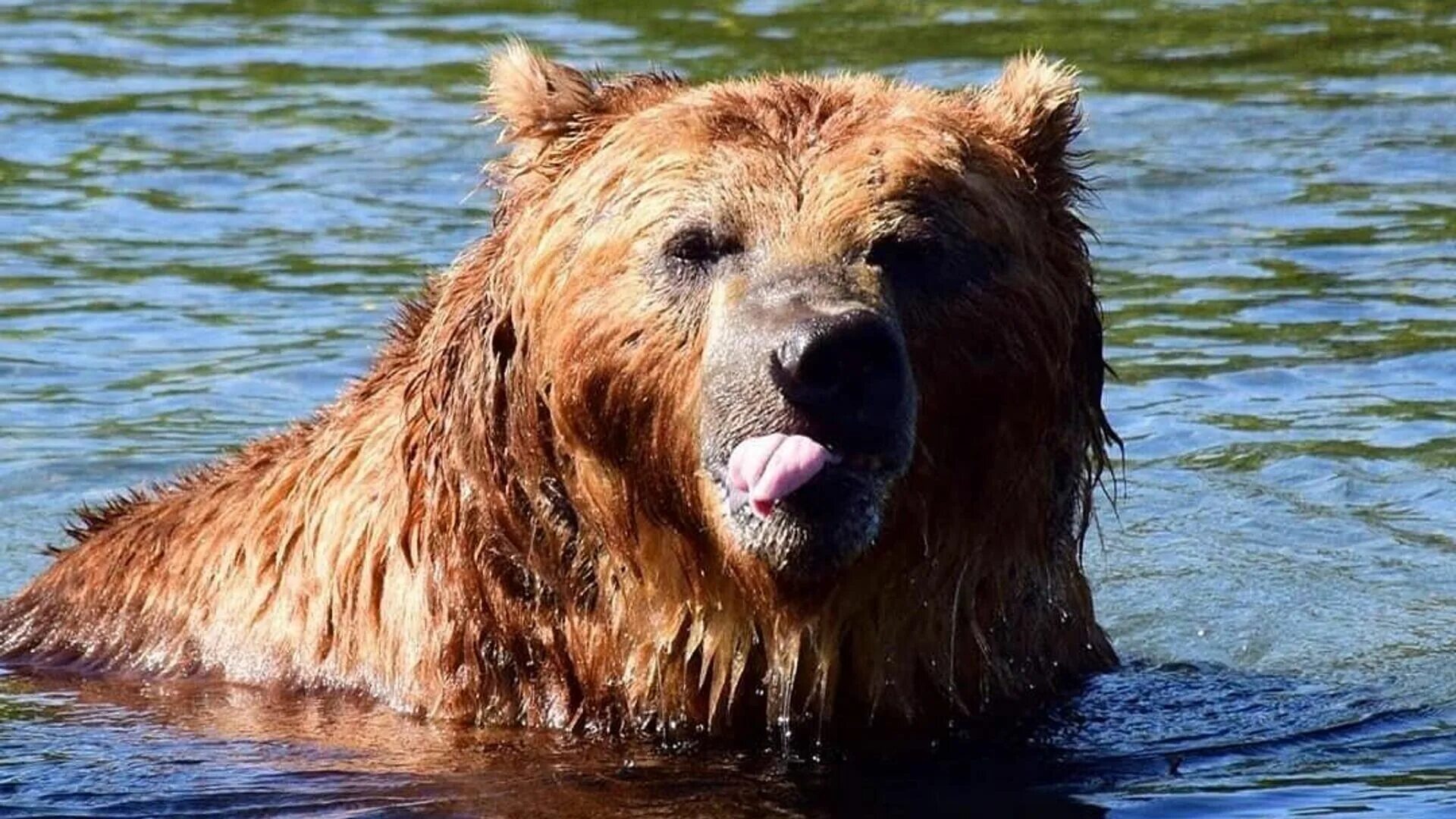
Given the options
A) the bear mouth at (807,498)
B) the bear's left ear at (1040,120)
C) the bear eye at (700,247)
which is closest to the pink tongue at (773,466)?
the bear mouth at (807,498)

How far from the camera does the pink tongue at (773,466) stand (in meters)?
6.00

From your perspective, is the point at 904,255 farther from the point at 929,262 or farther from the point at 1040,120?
the point at 1040,120

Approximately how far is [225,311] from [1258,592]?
4.67 metres

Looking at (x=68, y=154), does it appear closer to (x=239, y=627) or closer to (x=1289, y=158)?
(x=1289, y=158)

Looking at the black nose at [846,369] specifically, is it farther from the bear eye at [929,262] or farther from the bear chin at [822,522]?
the bear eye at [929,262]

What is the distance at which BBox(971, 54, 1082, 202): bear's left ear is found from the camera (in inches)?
269

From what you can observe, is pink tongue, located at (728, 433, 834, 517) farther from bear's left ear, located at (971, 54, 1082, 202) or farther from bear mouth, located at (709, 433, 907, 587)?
bear's left ear, located at (971, 54, 1082, 202)

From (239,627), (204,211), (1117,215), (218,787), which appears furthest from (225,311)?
(218,787)

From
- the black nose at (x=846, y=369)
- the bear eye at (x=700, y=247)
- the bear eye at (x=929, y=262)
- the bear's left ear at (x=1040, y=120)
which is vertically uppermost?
the bear's left ear at (x=1040, y=120)

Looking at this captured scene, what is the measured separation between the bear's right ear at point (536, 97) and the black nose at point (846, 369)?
1.13m

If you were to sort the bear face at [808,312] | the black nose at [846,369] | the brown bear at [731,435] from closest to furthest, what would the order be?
the black nose at [846,369] < the bear face at [808,312] < the brown bear at [731,435]

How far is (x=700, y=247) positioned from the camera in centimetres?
638

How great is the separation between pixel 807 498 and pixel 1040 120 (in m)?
1.29

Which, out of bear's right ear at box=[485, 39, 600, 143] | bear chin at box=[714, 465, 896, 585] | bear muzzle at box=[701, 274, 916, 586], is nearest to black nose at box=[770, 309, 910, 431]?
bear muzzle at box=[701, 274, 916, 586]
